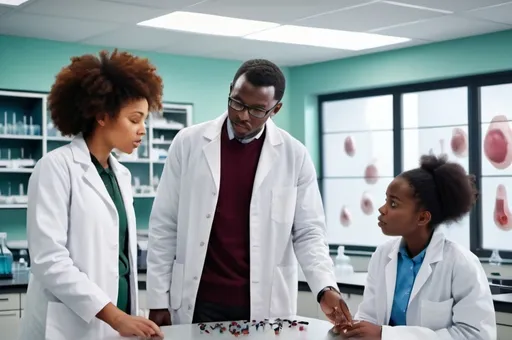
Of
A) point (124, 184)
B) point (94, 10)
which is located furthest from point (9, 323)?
point (124, 184)

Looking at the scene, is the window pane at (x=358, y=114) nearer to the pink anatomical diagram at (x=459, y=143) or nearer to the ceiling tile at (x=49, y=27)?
the pink anatomical diagram at (x=459, y=143)

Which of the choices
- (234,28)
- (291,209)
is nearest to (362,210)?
(234,28)

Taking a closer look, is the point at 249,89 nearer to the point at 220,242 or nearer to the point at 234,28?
the point at 220,242

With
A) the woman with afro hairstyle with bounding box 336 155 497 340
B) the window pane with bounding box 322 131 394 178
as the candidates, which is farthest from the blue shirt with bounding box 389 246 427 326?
the window pane with bounding box 322 131 394 178

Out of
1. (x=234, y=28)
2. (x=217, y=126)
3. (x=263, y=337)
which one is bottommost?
(x=263, y=337)

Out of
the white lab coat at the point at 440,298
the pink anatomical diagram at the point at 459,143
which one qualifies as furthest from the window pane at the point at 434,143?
the white lab coat at the point at 440,298

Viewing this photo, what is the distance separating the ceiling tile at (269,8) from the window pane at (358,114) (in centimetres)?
173

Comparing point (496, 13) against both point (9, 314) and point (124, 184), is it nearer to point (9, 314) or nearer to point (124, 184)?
point (124, 184)

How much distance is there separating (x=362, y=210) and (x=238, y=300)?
13.0ft

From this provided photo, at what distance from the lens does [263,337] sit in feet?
7.02

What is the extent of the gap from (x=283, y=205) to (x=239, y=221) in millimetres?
154

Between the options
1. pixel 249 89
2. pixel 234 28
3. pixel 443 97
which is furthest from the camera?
pixel 443 97

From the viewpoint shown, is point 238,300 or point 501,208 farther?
point 501,208

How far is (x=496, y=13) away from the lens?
4.57 m
